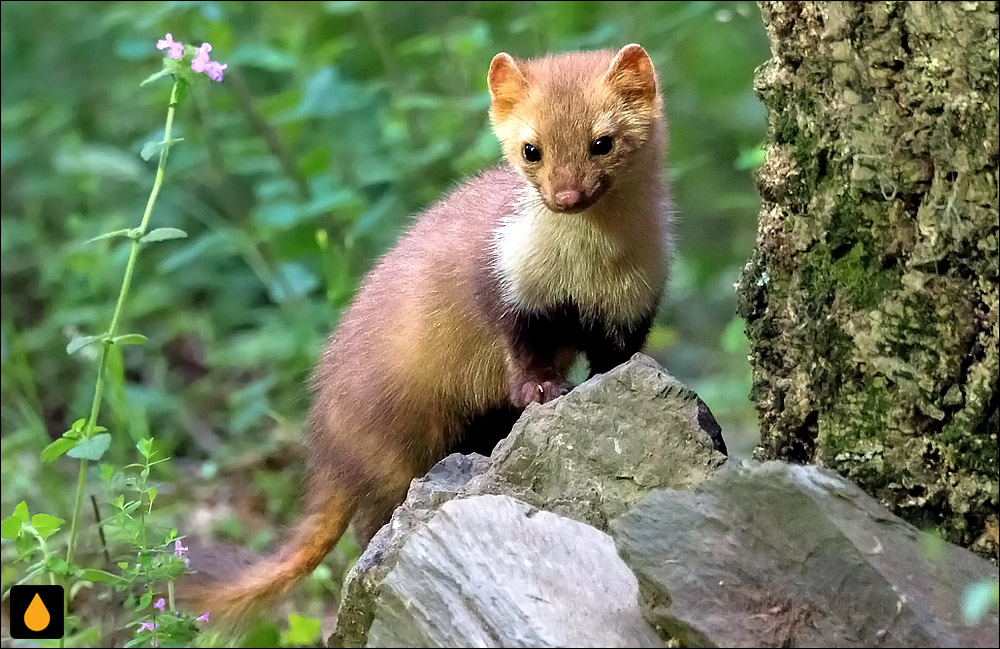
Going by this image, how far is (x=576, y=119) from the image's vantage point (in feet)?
9.20

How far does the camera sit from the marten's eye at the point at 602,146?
9.23 feet

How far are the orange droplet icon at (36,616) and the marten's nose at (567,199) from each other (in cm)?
168

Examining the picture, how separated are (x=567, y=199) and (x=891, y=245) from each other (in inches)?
34.1

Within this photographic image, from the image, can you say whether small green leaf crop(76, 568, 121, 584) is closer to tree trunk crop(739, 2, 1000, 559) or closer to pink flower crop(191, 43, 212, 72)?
pink flower crop(191, 43, 212, 72)

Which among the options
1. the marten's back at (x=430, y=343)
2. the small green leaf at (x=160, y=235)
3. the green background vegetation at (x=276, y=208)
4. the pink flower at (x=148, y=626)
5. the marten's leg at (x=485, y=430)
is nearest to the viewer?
the pink flower at (x=148, y=626)

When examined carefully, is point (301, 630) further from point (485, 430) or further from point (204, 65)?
point (204, 65)

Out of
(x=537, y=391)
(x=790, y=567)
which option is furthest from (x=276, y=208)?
(x=790, y=567)

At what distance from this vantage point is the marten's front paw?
3.01 m

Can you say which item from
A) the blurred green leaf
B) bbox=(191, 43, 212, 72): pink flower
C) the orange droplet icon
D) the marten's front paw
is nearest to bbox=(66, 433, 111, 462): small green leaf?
the orange droplet icon

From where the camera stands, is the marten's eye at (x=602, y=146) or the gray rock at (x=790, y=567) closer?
the gray rock at (x=790, y=567)

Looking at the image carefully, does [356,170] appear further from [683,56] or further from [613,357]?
[613,357]

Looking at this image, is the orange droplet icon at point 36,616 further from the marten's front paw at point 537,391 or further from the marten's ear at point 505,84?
the marten's ear at point 505,84

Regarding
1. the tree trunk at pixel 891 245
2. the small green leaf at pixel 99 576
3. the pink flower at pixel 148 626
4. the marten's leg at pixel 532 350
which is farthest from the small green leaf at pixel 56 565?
the tree trunk at pixel 891 245

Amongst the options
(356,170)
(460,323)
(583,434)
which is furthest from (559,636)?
(356,170)
